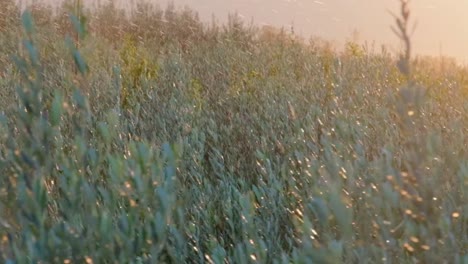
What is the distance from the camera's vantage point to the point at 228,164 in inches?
145

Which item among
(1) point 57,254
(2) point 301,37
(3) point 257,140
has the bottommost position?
(1) point 57,254

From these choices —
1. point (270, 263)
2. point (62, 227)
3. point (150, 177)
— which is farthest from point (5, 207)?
point (270, 263)

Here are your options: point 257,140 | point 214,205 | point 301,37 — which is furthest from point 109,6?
point 214,205

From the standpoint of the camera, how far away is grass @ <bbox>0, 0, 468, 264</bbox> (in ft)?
4.44

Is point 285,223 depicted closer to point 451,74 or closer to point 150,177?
point 150,177

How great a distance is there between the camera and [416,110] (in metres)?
1.26

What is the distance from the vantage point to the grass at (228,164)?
1354 mm

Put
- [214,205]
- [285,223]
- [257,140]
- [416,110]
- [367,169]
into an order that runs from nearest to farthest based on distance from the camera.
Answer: [416,110]
[367,169]
[285,223]
[214,205]
[257,140]

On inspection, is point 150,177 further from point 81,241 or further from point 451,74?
point 451,74

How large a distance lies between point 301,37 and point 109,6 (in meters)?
3.21

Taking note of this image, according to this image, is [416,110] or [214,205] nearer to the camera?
[416,110]

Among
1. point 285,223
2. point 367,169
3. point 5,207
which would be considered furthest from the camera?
point 285,223

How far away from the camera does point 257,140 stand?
Answer: 3.89 metres

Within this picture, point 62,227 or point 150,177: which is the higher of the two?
point 150,177
